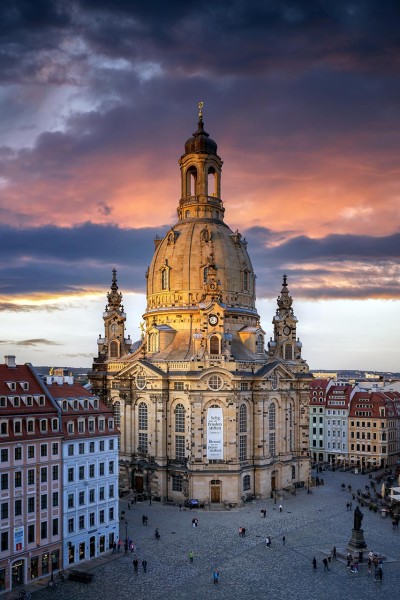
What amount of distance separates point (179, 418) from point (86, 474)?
33.4 m

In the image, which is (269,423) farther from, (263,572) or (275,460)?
(263,572)

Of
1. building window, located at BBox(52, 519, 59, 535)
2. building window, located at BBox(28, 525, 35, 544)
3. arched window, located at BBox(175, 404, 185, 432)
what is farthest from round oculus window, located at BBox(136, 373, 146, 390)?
building window, located at BBox(28, 525, 35, 544)

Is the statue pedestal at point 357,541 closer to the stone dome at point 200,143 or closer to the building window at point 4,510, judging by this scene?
the building window at point 4,510

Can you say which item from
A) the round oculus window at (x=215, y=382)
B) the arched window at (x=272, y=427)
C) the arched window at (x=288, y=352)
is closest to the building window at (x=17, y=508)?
the round oculus window at (x=215, y=382)

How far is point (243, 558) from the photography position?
65938 mm

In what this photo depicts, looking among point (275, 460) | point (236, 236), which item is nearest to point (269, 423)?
point (275, 460)

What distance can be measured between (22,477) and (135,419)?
149 ft

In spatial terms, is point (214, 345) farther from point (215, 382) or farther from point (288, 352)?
point (288, 352)

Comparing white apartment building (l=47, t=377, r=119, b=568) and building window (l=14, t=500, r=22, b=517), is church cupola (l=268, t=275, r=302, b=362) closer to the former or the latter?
white apartment building (l=47, t=377, r=119, b=568)

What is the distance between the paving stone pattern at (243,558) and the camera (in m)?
55.8

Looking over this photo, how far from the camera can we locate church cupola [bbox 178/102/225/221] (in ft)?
394

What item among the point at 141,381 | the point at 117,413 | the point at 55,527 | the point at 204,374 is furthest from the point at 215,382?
the point at 55,527

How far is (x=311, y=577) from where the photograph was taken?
197ft

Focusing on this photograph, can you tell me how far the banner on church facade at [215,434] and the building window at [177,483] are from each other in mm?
5898
